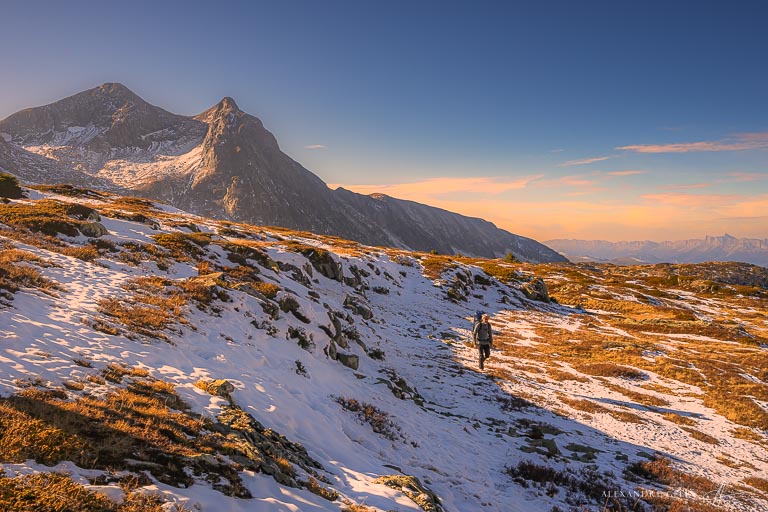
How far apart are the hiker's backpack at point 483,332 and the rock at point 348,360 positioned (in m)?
8.24

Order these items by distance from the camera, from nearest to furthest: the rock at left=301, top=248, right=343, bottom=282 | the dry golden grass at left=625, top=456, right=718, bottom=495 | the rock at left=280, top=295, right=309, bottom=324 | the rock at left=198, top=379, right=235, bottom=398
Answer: the rock at left=198, top=379, right=235, bottom=398 → the dry golden grass at left=625, top=456, right=718, bottom=495 → the rock at left=280, top=295, right=309, bottom=324 → the rock at left=301, top=248, right=343, bottom=282

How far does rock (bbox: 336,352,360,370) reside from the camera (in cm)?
1895

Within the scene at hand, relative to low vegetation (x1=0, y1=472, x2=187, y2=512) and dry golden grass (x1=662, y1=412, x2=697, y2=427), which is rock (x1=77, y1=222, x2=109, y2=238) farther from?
dry golden grass (x1=662, y1=412, x2=697, y2=427)

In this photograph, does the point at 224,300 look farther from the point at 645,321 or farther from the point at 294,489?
the point at 645,321

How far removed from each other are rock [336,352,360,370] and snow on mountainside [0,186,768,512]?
75mm

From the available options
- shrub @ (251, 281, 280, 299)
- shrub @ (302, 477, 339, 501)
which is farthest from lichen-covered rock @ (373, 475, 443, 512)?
shrub @ (251, 281, 280, 299)

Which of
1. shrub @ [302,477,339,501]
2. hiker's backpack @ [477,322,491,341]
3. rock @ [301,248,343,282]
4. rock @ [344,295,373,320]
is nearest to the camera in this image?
shrub @ [302,477,339,501]

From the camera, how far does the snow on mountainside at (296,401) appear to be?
6207 millimetres

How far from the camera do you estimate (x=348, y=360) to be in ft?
62.6

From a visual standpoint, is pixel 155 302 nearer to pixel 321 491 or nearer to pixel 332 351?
pixel 332 351

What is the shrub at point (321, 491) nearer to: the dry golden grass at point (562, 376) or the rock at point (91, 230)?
the dry golden grass at point (562, 376)

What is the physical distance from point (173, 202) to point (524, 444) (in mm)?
199684

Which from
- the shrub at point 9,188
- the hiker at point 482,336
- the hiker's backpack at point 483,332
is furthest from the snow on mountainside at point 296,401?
the shrub at point 9,188

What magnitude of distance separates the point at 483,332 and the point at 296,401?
14.0 metres
